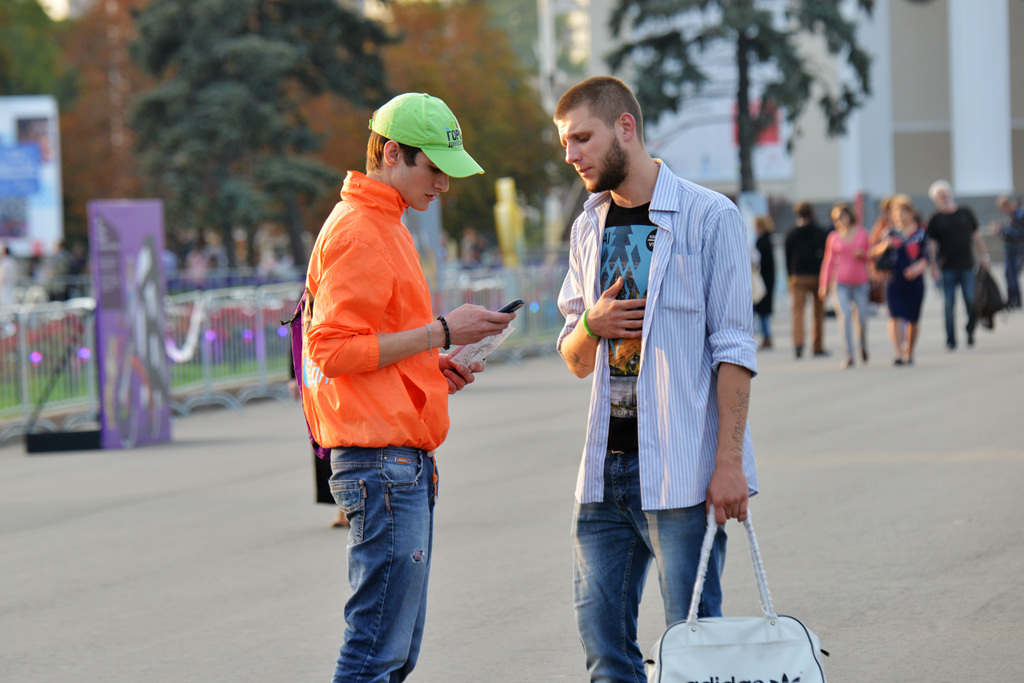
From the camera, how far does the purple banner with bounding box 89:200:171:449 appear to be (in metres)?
11.8

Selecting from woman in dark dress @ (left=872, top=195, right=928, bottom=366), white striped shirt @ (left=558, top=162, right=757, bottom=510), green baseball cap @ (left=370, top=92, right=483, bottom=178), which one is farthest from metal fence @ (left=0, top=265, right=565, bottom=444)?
white striped shirt @ (left=558, top=162, right=757, bottom=510)

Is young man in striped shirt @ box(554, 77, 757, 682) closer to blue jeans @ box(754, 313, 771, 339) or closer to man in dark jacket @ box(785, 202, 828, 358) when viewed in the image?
man in dark jacket @ box(785, 202, 828, 358)

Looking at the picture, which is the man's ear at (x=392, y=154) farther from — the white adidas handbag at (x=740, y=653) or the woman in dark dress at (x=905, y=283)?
the woman in dark dress at (x=905, y=283)

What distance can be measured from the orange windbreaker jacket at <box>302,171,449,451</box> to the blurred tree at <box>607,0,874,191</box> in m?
32.7

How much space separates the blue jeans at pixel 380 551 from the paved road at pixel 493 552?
1533 millimetres

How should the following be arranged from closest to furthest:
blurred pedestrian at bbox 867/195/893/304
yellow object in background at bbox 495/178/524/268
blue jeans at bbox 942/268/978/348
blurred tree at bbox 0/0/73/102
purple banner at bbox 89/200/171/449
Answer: purple banner at bbox 89/200/171/449
blurred pedestrian at bbox 867/195/893/304
blue jeans at bbox 942/268/978/348
yellow object in background at bbox 495/178/524/268
blurred tree at bbox 0/0/73/102

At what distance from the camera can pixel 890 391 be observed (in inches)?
512

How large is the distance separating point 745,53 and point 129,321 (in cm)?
2702

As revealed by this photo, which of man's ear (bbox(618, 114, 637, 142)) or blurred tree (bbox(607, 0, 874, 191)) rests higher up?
blurred tree (bbox(607, 0, 874, 191))

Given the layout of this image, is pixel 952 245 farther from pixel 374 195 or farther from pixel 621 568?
pixel 374 195

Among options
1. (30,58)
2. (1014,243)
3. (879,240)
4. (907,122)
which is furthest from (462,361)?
(907,122)

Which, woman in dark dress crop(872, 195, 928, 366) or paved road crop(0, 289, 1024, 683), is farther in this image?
woman in dark dress crop(872, 195, 928, 366)

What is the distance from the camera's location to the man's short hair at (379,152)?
353cm

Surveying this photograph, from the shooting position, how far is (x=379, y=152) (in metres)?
3.55
